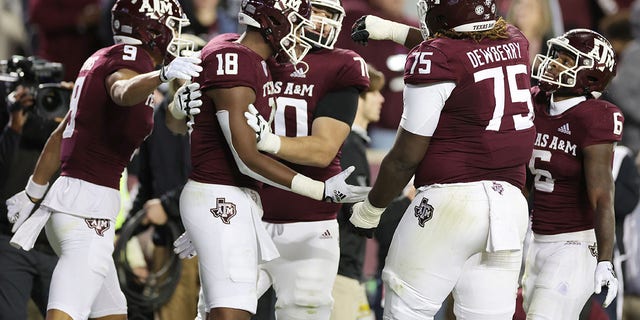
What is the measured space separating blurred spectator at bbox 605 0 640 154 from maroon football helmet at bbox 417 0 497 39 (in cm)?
540

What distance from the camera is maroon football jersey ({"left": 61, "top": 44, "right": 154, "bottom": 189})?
6.24 m

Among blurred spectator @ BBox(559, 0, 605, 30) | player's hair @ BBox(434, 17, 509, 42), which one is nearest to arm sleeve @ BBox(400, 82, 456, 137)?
player's hair @ BBox(434, 17, 509, 42)

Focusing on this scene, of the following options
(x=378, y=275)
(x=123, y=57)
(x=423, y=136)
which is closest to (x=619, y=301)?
(x=378, y=275)

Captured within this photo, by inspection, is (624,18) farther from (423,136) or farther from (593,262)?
(423,136)

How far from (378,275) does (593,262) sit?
239cm

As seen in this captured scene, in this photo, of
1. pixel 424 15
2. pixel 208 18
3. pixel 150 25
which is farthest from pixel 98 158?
pixel 208 18

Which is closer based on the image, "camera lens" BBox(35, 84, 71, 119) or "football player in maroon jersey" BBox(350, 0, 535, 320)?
"football player in maroon jersey" BBox(350, 0, 535, 320)

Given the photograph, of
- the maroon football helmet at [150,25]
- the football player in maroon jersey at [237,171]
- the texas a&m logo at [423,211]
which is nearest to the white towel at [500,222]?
the texas a&m logo at [423,211]

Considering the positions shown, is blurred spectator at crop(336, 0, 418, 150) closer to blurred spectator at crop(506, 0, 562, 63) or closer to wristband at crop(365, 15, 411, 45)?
blurred spectator at crop(506, 0, 562, 63)

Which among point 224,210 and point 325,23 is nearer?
point 224,210

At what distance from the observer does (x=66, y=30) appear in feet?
34.7

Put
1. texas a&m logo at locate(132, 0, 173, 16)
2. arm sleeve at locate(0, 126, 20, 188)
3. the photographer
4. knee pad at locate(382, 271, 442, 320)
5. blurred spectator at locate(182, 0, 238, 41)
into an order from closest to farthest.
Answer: knee pad at locate(382, 271, 442, 320)
texas a&m logo at locate(132, 0, 173, 16)
the photographer
arm sleeve at locate(0, 126, 20, 188)
blurred spectator at locate(182, 0, 238, 41)

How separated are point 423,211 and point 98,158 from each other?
5.65 ft

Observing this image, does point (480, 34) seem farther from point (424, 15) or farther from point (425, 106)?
point (425, 106)
